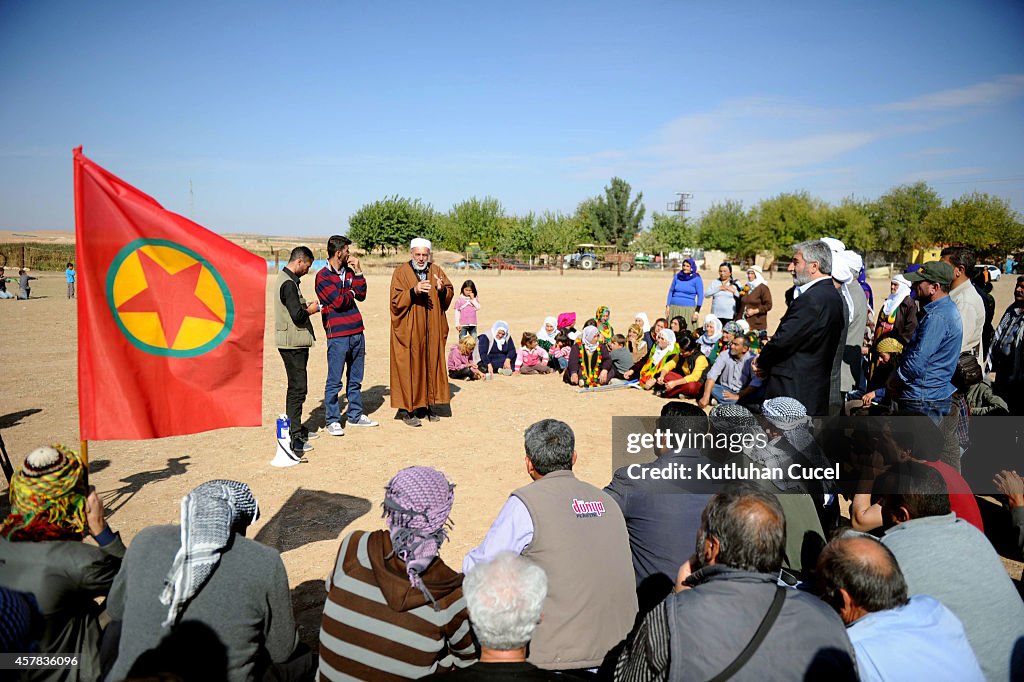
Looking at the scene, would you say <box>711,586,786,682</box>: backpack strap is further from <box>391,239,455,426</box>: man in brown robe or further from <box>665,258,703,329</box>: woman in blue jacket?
<box>665,258,703,329</box>: woman in blue jacket

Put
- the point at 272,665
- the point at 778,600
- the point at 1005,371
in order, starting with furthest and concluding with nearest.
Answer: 1. the point at 1005,371
2. the point at 272,665
3. the point at 778,600

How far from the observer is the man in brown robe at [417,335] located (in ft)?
24.3

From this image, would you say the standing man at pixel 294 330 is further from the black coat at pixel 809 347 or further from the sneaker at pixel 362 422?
the black coat at pixel 809 347

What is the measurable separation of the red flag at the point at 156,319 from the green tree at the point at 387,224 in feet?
211

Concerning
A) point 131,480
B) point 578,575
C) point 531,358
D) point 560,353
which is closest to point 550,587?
point 578,575

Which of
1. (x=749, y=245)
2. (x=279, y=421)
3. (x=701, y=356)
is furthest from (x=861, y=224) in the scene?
(x=279, y=421)

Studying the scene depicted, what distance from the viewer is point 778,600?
189 cm

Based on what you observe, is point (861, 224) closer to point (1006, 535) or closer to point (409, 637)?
point (1006, 535)

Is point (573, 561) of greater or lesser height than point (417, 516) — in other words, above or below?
below

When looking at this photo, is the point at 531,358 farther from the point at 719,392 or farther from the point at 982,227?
the point at 982,227

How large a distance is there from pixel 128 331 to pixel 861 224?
6901cm

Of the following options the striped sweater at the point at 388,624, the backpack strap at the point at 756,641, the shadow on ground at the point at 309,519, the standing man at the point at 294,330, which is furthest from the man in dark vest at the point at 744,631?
the standing man at the point at 294,330

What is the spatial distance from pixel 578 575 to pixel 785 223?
2780 inches

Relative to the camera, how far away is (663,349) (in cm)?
960
